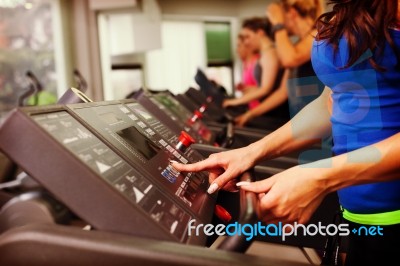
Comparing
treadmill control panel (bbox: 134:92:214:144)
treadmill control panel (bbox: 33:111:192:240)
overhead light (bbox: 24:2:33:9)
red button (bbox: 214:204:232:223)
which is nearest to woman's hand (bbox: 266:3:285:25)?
treadmill control panel (bbox: 134:92:214:144)

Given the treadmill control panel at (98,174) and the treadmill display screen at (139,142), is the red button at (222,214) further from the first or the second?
the treadmill display screen at (139,142)

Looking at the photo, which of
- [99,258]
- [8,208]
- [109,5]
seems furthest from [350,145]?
[109,5]

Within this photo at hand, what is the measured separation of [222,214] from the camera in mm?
894

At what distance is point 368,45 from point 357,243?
0.42 meters

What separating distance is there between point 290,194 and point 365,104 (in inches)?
11.7

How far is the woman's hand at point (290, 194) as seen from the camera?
0.73m

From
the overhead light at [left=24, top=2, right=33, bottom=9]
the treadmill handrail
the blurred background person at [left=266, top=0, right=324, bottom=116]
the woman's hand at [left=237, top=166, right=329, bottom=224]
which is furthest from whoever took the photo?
the overhead light at [left=24, top=2, right=33, bottom=9]

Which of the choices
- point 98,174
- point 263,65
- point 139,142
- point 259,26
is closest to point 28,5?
point 259,26

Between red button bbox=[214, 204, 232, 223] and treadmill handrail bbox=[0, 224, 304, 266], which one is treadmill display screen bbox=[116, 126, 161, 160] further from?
treadmill handrail bbox=[0, 224, 304, 266]

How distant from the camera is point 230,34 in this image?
30.0 ft

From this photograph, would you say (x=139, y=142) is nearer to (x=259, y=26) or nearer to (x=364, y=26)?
(x=364, y=26)

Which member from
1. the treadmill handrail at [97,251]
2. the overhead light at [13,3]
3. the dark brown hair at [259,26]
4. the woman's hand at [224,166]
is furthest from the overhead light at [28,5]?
the treadmill handrail at [97,251]

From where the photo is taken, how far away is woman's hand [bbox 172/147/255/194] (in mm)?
939

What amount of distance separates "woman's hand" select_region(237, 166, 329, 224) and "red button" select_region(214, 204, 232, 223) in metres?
0.14
